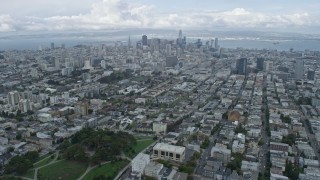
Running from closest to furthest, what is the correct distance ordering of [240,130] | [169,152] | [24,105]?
[169,152] < [240,130] < [24,105]

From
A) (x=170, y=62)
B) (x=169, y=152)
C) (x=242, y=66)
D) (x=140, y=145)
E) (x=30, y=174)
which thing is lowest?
(x=30, y=174)

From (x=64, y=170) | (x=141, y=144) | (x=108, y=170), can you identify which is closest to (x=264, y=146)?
(x=141, y=144)

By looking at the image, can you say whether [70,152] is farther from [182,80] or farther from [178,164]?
[182,80]

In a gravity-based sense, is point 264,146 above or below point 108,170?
above

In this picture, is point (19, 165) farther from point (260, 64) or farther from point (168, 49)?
point (168, 49)

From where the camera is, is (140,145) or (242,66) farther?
(242,66)

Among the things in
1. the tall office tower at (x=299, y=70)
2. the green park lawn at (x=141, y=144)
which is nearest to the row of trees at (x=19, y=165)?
the green park lawn at (x=141, y=144)

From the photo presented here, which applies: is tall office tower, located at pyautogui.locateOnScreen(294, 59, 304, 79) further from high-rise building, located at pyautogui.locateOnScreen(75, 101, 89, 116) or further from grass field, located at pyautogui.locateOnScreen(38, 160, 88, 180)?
grass field, located at pyautogui.locateOnScreen(38, 160, 88, 180)
